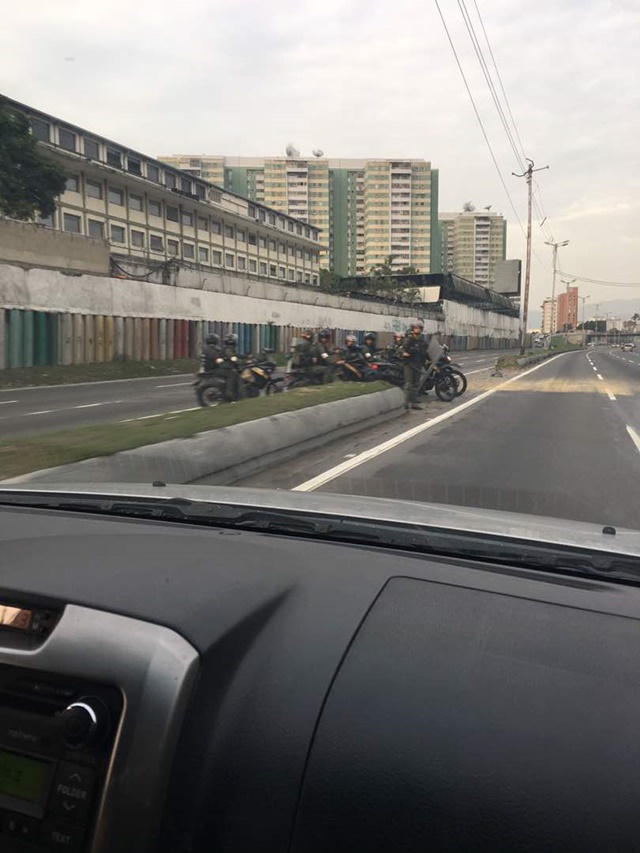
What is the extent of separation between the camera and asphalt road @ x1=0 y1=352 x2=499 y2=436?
1428 centimetres

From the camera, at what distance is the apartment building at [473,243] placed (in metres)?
159

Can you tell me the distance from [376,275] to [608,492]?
83.1m

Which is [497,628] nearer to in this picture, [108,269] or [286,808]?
[286,808]

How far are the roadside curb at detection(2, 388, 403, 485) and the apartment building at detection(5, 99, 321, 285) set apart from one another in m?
37.0

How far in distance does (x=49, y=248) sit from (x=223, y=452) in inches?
990

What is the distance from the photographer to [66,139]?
55750 mm

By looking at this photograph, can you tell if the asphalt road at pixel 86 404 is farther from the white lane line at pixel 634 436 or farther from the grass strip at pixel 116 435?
the white lane line at pixel 634 436

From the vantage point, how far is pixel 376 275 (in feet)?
291

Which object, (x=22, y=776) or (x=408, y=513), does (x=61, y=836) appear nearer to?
(x=22, y=776)

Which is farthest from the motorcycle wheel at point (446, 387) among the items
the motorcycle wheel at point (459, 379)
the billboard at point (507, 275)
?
the billboard at point (507, 275)

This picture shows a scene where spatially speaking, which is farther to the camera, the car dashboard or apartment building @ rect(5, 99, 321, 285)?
apartment building @ rect(5, 99, 321, 285)

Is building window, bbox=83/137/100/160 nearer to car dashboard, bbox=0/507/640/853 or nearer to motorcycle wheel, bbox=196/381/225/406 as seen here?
motorcycle wheel, bbox=196/381/225/406

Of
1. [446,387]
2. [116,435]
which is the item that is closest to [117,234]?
[446,387]

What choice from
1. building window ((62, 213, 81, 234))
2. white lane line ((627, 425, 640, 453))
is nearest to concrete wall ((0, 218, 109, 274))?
white lane line ((627, 425, 640, 453))
